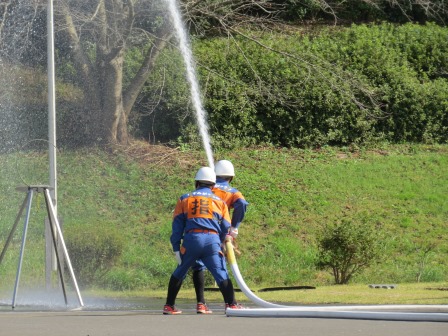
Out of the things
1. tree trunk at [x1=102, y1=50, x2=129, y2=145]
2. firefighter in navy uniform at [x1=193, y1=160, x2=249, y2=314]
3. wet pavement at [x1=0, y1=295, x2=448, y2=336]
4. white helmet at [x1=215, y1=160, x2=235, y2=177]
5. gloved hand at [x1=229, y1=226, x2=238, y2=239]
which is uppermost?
tree trunk at [x1=102, y1=50, x2=129, y2=145]

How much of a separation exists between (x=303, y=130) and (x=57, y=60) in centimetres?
639

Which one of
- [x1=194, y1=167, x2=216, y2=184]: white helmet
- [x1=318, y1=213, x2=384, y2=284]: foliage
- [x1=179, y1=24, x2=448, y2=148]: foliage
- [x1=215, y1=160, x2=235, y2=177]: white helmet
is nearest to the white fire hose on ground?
[x1=194, y1=167, x2=216, y2=184]: white helmet

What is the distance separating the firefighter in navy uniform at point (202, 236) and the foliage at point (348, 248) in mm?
6018

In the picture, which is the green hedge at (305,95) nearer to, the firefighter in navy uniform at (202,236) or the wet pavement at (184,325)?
the firefighter in navy uniform at (202,236)

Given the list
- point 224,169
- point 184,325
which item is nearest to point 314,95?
point 224,169

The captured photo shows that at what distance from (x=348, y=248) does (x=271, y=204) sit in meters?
5.65

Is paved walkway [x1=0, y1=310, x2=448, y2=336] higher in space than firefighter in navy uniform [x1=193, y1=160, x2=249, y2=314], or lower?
lower

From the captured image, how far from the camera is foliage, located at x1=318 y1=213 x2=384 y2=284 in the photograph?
17.1 metres

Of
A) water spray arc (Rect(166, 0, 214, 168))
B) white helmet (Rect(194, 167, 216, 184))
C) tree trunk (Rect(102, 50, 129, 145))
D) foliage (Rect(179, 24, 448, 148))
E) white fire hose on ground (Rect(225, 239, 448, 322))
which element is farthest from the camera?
foliage (Rect(179, 24, 448, 148))

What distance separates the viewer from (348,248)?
17156mm

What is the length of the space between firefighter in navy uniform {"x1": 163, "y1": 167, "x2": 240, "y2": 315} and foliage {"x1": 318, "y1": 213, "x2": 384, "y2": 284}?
6.02 metres

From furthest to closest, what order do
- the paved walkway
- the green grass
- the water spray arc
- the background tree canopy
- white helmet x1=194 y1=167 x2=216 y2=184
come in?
the water spray arc → the background tree canopy → the green grass → white helmet x1=194 y1=167 x2=216 y2=184 → the paved walkway

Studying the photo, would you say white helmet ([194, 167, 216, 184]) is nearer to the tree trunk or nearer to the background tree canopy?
the background tree canopy

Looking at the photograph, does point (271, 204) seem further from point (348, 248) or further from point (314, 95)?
point (348, 248)
